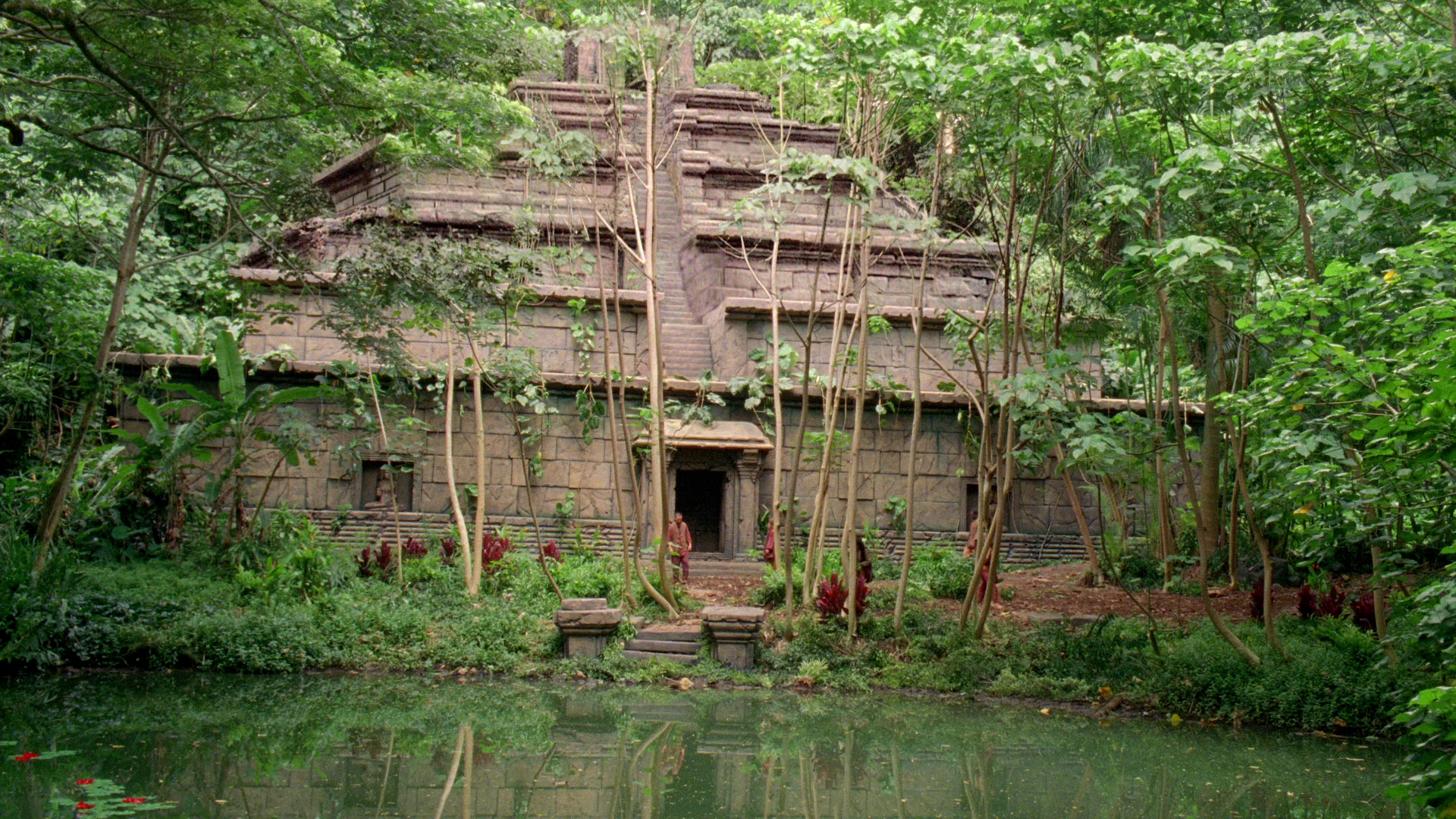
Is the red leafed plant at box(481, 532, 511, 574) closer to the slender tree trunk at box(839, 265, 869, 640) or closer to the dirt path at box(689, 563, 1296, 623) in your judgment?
the dirt path at box(689, 563, 1296, 623)

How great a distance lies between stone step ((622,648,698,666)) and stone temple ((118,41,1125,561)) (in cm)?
292

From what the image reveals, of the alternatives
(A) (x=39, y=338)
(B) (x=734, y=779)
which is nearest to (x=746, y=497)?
(B) (x=734, y=779)

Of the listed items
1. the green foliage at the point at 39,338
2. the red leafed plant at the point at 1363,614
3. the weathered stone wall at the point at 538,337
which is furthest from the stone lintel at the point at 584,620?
the weathered stone wall at the point at 538,337

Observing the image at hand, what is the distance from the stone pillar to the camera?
14609mm

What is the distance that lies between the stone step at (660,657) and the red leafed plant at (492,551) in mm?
2377

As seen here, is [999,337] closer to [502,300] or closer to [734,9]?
[502,300]

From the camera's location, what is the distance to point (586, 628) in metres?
10.4

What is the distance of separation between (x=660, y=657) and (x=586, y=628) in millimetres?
664

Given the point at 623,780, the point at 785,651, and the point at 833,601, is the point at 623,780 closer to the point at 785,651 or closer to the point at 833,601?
the point at 785,651

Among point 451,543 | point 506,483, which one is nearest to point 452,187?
point 506,483

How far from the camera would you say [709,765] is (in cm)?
698

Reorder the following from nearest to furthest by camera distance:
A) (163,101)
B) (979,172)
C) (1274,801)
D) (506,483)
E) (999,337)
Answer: (1274,801) → (163,101) → (979,172) → (999,337) → (506,483)

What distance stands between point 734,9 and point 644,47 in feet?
55.0

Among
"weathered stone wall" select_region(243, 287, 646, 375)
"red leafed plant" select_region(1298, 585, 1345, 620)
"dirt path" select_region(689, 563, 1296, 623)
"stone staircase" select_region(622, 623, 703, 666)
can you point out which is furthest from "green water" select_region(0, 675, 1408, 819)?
"weathered stone wall" select_region(243, 287, 646, 375)
